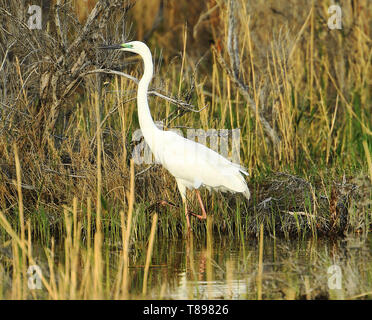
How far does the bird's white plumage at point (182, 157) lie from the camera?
6.12 m

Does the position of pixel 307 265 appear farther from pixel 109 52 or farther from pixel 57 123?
pixel 57 123

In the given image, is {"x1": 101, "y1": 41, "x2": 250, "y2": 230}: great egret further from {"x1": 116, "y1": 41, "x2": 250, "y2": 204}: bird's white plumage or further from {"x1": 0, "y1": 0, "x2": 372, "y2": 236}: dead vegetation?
{"x1": 0, "y1": 0, "x2": 372, "y2": 236}: dead vegetation

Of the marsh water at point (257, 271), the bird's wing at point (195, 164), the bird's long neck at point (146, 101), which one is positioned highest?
the bird's long neck at point (146, 101)

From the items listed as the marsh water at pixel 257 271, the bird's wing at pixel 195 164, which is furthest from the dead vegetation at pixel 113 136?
the marsh water at pixel 257 271

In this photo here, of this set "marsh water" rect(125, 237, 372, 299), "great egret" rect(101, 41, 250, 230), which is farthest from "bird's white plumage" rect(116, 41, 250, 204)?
"marsh water" rect(125, 237, 372, 299)

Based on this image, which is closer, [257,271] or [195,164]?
[257,271]

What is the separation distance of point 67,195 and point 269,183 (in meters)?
1.99

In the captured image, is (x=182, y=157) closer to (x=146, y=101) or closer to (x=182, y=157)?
(x=182, y=157)

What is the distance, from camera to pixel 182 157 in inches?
241

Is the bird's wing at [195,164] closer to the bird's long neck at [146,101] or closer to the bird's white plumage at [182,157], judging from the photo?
the bird's white plumage at [182,157]

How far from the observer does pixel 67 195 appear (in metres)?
6.18

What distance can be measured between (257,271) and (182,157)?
162cm

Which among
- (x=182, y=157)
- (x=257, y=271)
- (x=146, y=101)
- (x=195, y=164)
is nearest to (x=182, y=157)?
(x=182, y=157)
